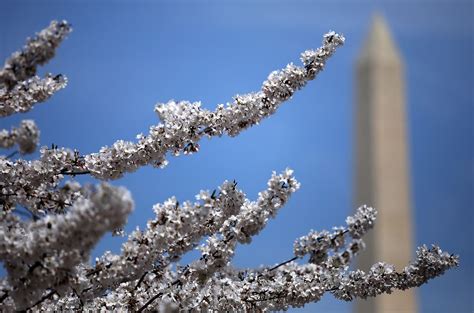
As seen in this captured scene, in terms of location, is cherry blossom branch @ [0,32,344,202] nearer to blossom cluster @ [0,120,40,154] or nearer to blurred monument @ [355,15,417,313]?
blossom cluster @ [0,120,40,154]

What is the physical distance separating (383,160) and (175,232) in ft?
38.0

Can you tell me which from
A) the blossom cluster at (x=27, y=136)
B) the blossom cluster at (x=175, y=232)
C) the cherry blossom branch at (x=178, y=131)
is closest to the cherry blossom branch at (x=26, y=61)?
the blossom cluster at (x=175, y=232)

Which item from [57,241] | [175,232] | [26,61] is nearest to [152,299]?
[175,232]

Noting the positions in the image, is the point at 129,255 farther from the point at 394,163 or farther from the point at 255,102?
the point at 394,163

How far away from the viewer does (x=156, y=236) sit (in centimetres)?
262

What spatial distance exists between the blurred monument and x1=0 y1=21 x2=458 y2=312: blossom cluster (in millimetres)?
10476

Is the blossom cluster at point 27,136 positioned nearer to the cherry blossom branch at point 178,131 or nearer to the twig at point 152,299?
the cherry blossom branch at point 178,131

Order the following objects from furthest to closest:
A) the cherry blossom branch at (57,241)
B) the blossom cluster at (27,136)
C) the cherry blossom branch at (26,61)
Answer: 1. the blossom cluster at (27,136)
2. the cherry blossom branch at (26,61)
3. the cherry blossom branch at (57,241)

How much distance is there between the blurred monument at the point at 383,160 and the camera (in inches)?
538

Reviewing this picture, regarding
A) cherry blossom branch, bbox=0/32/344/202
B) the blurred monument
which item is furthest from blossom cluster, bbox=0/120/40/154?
the blurred monument

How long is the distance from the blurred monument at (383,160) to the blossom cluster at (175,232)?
412 inches

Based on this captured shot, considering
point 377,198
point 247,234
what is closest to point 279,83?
point 247,234

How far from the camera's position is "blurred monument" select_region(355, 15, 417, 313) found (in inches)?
538

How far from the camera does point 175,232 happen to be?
2.64 metres
